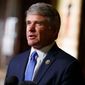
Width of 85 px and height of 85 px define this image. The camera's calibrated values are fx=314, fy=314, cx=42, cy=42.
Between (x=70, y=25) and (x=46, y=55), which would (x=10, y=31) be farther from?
(x=46, y=55)

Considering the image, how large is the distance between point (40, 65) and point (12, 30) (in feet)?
4.15

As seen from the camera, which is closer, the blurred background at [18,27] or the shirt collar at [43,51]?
the shirt collar at [43,51]

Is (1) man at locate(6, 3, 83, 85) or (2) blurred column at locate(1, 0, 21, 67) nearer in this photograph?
(1) man at locate(6, 3, 83, 85)

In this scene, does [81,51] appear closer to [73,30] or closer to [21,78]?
[73,30]

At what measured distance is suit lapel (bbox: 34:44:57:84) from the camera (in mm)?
1538

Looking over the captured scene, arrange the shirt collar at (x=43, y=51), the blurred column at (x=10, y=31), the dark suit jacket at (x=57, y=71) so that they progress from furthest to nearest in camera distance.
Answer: the blurred column at (x=10, y=31)
the shirt collar at (x=43, y=51)
the dark suit jacket at (x=57, y=71)

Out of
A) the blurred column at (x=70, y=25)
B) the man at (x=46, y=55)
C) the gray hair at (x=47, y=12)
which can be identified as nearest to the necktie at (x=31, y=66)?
the man at (x=46, y=55)

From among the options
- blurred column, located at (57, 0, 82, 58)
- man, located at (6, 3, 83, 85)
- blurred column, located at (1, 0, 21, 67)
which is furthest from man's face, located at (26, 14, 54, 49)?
blurred column, located at (1, 0, 21, 67)

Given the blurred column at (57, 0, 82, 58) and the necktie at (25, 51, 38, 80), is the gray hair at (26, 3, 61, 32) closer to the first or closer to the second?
the necktie at (25, 51, 38, 80)

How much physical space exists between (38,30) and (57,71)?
23 cm

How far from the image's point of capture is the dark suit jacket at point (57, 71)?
4.87ft

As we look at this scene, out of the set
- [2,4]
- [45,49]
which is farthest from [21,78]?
[2,4]

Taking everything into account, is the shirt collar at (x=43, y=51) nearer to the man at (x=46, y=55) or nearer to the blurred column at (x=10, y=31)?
the man at (x=46, y=55)

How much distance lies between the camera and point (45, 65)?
1.57 m
